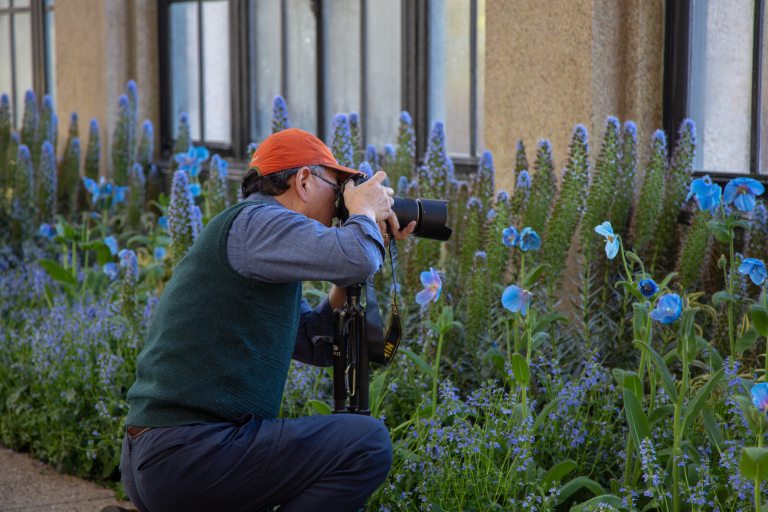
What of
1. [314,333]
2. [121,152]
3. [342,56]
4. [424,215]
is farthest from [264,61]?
[424,215]

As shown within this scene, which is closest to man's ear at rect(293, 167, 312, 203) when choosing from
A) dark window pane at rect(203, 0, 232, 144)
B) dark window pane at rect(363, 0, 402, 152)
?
dark window pane at rect(363, 0, 402, 152)

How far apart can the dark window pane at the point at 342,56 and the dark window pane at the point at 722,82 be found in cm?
236

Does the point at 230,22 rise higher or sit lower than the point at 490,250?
higher

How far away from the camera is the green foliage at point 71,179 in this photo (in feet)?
21.7

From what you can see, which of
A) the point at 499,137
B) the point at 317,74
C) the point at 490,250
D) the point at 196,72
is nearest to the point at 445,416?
the point at 490,250

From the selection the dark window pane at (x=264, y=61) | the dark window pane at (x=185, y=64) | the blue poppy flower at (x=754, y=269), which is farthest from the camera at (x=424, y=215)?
the dark window pane at (x=185, y=64)

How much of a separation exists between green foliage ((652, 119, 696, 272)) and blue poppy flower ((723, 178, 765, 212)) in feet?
3.50

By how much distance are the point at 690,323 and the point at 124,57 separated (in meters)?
5.74

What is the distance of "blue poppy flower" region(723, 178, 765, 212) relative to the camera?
3.00 meters

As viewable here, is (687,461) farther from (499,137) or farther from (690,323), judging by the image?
(499,137)

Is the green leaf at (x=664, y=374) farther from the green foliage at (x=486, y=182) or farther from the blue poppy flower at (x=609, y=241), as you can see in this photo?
the green foliage at (x=486, y=182)

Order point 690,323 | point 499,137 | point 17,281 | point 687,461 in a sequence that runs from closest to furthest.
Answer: point 690,323 < point 687,461 < point 499,137 < point 17,281

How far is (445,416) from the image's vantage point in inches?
124

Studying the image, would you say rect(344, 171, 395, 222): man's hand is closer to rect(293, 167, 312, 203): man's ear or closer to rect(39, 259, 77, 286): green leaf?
rect(293, 167, 312, 203): man's ear
